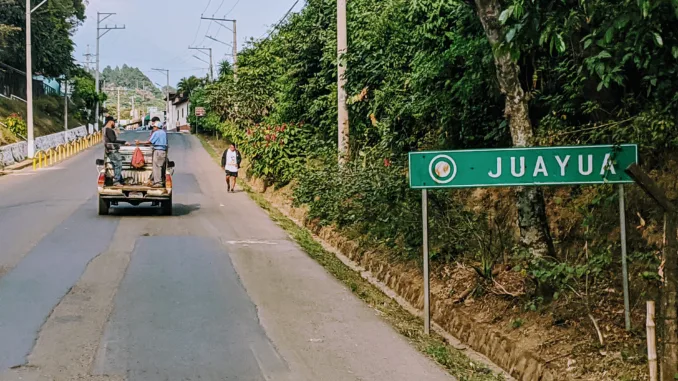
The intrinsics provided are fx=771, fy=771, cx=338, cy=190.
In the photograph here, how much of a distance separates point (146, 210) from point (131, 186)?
7.13ft

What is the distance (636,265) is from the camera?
7371 millimetres

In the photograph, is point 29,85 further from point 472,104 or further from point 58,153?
point 472,104

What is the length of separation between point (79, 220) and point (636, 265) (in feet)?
43.1

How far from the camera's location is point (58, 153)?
44219mm

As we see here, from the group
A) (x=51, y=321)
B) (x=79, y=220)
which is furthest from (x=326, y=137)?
(x=51, y=321)

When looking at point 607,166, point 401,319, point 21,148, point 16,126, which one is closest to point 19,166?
point 21,148

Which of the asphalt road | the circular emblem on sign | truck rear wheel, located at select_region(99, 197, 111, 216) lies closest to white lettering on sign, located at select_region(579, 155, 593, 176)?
the circular emblem on sign

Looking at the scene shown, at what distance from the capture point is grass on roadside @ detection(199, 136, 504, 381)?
6898 millimetres

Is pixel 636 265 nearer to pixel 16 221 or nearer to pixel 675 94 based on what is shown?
pixel 675 94

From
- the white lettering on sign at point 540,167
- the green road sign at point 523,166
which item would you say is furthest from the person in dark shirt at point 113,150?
the white lettering on sign at point 540,167

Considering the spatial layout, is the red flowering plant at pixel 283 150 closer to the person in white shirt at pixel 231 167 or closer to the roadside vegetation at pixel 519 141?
the person in white shirt at pixel 231 167

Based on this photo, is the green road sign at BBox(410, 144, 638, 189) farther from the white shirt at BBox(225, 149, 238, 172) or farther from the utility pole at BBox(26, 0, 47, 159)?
the utility pole at BBox(26, 0, 47, 159)

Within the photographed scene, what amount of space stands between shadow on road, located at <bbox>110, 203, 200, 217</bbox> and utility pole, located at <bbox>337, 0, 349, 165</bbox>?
456 cm

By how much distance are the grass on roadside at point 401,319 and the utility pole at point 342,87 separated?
2.33 meters
